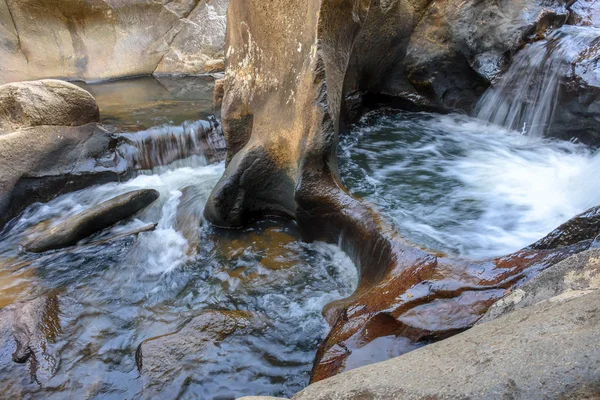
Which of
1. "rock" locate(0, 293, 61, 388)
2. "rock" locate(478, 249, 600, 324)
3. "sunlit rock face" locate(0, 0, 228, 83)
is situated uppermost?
"sunlit rock face" locate(0, 0, 228, 83)

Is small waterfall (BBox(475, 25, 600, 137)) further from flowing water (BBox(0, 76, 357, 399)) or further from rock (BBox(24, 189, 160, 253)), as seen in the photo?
rock (BBox(24, 189, 160, 253))

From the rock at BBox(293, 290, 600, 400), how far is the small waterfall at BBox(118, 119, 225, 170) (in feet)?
16.8

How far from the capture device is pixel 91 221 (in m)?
4.74

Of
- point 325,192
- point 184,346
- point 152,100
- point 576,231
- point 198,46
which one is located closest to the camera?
point 576,231

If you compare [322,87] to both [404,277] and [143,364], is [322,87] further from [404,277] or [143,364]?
[143,364]

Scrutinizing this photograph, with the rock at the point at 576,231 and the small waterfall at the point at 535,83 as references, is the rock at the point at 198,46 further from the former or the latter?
the rock at the point at 576,231

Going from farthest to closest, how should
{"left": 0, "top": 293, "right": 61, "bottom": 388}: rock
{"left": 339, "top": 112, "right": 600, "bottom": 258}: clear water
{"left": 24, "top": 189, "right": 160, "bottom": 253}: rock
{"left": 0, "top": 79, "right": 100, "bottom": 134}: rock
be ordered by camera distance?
{"left": 0, "top": 79, "right": 100, "bottom": 134}: rock
{"left": 24, "top": 189, "right": 160, "bottom": 253}: rock
{"left": 339, "top": 112, "right": 600, "bottom": 258}: clear water
{"left": 0, "top": 293, "right": 61, "bottom": 388}: rock

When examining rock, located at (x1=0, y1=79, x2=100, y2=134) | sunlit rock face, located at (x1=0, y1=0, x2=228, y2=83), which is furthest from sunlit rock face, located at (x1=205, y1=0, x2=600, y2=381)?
sunlit rock face, located at (x1=0, y1=0, x2=228, y2=83)

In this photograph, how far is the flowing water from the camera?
2.92 metres

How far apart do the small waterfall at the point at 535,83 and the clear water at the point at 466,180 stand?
197 mm

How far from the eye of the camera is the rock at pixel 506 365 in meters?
1.24

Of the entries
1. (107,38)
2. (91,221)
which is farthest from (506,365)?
(107,38)

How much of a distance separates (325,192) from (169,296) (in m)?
1.58

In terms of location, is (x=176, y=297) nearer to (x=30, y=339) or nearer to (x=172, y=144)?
(x=30, y=339)
